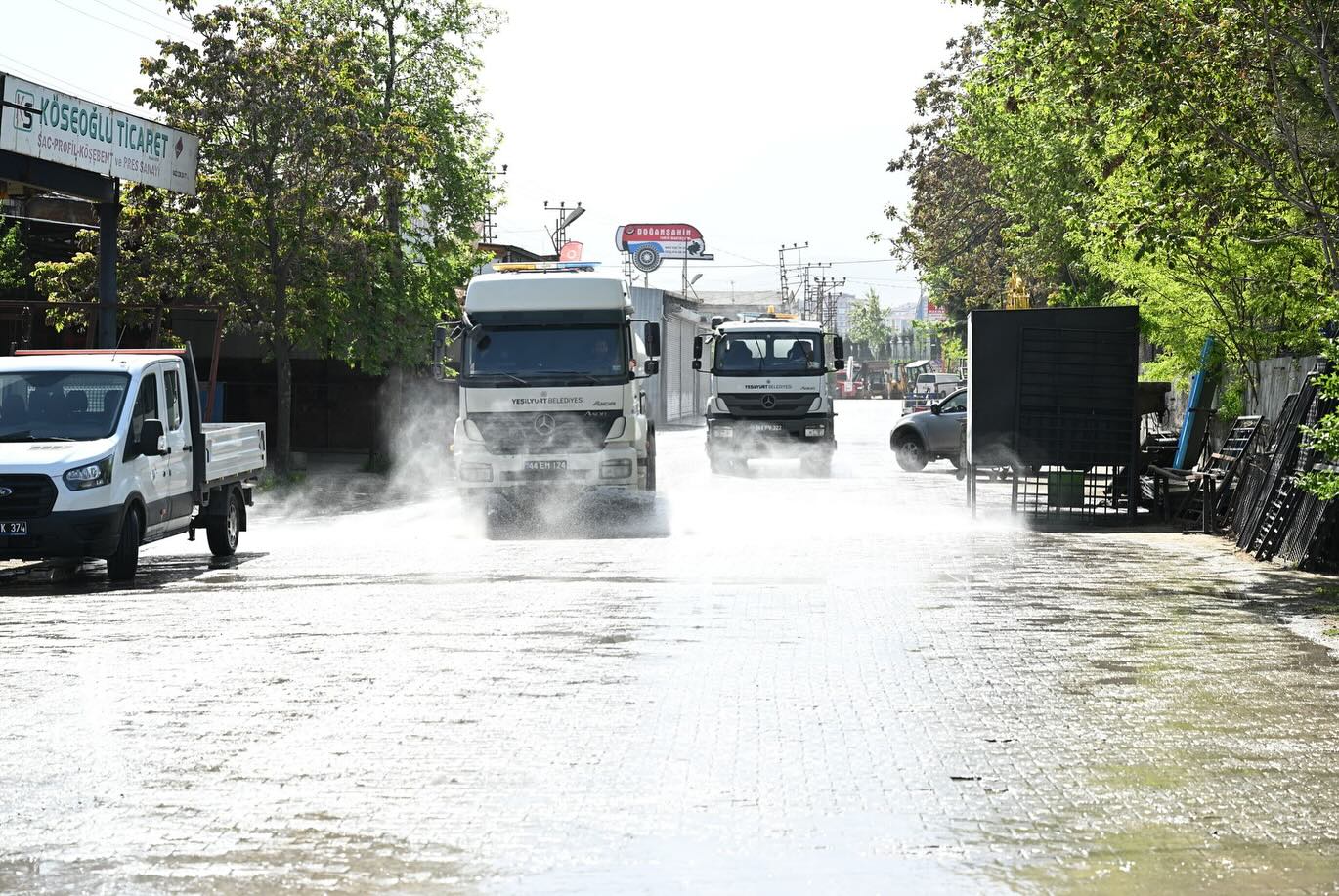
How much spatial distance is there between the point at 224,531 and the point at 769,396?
56.7 ft

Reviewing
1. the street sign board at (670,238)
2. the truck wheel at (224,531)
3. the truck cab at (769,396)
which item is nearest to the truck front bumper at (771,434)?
the truck cab at (769,396)

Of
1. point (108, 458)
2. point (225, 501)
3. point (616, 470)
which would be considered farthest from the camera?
point (616, 470)

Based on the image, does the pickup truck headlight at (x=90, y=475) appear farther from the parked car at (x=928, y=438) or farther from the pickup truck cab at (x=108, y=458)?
the parked car at (x=928, y=438)

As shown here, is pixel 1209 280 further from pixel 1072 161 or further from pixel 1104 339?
pixel 1072 161

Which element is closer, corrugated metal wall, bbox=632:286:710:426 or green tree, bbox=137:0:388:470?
green tree, bbox=137:0:388:470

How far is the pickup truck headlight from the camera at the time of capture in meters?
14.8

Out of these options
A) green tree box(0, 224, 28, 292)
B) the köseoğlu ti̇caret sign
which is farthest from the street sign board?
the köseoğlu ti̇caret sign

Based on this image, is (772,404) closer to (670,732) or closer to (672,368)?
(670,732)

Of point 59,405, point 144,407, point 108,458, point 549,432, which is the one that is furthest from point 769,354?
point 108,458

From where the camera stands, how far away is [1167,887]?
5.36 metres

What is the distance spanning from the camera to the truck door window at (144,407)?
15.7 metres

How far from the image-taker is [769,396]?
110 feet

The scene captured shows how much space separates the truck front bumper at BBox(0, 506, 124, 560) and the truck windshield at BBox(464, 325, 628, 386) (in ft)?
21.9

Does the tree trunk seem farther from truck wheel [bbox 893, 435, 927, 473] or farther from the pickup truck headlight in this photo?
the pickup truck headlight
